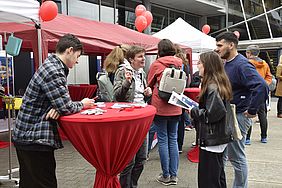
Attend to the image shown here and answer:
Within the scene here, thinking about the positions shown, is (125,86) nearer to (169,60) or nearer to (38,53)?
(169,60)

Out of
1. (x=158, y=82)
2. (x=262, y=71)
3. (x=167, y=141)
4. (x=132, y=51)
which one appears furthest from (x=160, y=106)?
(x=262, y=71)

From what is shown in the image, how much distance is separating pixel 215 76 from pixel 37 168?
1.68 meters

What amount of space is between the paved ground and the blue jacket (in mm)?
1319

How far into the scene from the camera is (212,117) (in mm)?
2738

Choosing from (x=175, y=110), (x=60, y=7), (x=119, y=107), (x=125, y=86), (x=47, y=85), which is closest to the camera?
(x=47, y=85)

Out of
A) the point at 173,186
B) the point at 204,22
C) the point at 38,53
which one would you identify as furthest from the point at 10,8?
the point at 204,22

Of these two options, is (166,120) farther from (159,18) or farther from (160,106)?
(159,18)

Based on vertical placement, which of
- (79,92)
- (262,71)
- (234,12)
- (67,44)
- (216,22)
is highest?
(234,12)

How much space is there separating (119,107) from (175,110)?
3.95ft

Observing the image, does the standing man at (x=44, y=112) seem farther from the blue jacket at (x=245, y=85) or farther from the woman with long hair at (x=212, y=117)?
the blue jacket at (x=245, y=85)

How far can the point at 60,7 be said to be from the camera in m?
11.3

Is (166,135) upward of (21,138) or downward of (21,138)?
downward

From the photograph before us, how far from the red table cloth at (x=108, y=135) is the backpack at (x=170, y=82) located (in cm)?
94

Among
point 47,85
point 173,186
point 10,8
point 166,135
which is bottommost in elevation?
point 173,186
